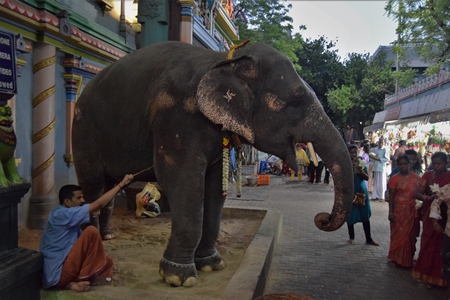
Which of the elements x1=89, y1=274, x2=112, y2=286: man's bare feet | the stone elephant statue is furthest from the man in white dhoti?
the stone elephant statue

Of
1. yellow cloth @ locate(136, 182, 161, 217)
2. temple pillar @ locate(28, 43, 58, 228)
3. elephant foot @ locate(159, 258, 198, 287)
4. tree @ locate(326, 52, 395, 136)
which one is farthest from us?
tree @ locate(326, 52, 395, 136)

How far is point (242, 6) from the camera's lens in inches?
762

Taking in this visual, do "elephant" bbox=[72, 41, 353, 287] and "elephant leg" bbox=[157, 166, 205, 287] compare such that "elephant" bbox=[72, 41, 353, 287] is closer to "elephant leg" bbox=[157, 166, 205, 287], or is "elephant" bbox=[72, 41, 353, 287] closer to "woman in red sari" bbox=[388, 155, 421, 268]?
"elephant leg" bbox=[157, 166, 205, 287]

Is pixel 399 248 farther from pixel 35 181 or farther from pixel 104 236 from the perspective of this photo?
pixel 35 181

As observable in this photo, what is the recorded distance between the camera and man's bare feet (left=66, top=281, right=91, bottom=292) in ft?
10.3

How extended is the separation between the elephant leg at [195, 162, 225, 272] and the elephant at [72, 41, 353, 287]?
97 mm

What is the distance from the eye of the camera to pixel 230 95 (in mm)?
3312

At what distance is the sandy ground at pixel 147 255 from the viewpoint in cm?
314

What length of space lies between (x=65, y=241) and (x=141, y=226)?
2.86 metres

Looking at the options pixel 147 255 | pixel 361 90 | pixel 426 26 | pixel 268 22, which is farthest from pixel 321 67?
pixel 147 255

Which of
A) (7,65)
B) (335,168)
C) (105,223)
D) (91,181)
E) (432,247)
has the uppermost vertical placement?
(7,65)

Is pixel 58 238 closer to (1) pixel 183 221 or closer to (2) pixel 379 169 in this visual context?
(1) pixel 183 221

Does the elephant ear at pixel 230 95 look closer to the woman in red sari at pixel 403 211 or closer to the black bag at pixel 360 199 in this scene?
the woman in red sari at pixel 403 211

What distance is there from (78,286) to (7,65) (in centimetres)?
171
